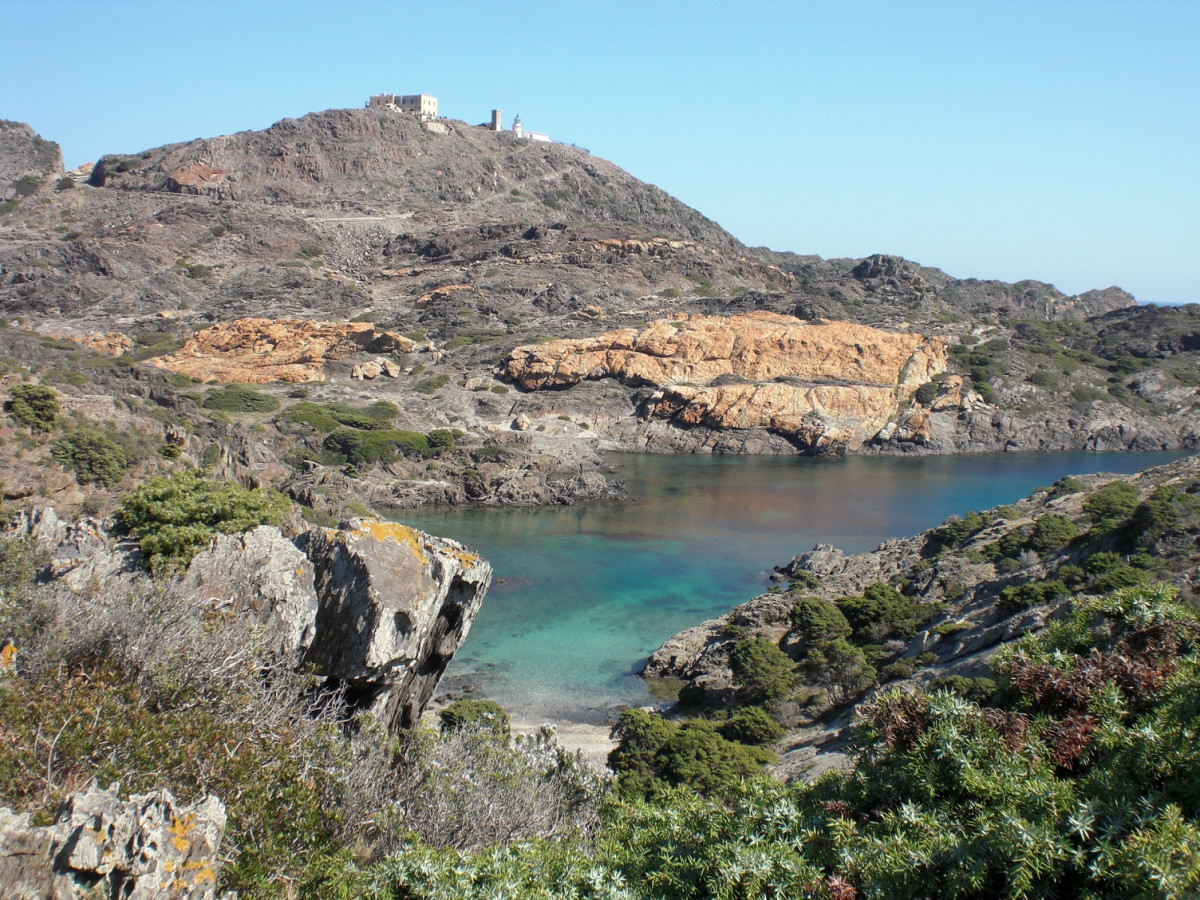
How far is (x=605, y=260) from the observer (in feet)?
274

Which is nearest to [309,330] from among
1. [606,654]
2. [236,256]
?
[236,256]

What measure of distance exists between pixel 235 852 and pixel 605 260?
8150 centimetres

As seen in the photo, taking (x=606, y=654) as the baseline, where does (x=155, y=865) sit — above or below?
above

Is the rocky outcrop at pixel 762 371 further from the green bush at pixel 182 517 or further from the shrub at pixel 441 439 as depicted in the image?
the green bush at pixel 182 517

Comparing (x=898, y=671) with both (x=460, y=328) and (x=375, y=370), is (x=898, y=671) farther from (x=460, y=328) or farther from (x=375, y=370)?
(x=460, y=328)

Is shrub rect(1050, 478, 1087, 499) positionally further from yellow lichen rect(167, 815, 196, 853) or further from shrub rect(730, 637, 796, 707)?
yellow lichen rect(167, 815, 196, 853)

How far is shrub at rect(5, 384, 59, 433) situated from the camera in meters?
21.7

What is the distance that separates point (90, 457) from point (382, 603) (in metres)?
16.1

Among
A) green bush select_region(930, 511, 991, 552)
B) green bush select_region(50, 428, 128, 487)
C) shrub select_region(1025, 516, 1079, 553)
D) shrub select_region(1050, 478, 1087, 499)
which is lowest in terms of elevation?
green bush select_region(930, 511, 991, 552)

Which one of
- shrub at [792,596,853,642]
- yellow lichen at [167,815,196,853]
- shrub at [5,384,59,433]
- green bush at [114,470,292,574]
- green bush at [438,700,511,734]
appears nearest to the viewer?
yellow lichen at [167,815,196,853]

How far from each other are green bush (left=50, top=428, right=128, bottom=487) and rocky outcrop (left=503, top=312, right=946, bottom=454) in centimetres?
4244

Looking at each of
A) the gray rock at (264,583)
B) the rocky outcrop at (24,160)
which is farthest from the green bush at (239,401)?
the rocky outcrop at (24,160)

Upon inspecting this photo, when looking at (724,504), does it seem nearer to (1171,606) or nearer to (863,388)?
(863,388)

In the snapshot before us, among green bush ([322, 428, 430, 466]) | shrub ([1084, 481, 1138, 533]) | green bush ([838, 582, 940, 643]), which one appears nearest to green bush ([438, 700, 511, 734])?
green bush ([838, 582, 940, 643])
